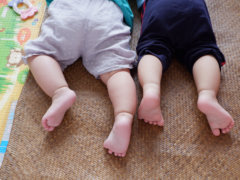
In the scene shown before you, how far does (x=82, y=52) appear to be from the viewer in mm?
953

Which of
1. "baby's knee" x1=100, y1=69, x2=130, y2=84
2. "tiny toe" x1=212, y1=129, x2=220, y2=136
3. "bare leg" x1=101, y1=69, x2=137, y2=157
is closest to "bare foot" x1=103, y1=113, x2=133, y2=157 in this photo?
"bare leg" x1=101, y1=69, x2=137, y2=157

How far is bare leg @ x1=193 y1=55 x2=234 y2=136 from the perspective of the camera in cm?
79

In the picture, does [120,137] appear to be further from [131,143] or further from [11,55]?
[11,55]

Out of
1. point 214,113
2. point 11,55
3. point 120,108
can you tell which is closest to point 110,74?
point 120,108

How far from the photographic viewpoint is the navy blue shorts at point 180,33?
884 mm

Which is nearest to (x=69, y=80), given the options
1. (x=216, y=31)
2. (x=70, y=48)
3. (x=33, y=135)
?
(x=70, y=48)

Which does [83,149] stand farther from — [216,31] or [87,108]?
[216,31]

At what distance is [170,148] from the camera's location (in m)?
0.81

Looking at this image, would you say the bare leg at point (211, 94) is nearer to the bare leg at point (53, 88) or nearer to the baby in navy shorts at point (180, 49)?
the baby in navy shorts at point (180, 49)

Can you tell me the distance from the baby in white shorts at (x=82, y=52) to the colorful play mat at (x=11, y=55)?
18cm

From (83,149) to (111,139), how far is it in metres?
0.10

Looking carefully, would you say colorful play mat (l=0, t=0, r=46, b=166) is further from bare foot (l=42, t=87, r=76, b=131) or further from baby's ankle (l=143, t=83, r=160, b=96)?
baby's ankle (l=143, t=83, r=160, b=96)

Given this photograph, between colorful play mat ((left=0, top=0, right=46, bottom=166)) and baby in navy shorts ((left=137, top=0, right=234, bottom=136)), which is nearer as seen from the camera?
baby in navy shorts ((left=137, top=0, right=234, bottom=136))

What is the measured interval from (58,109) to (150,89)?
292 mm
